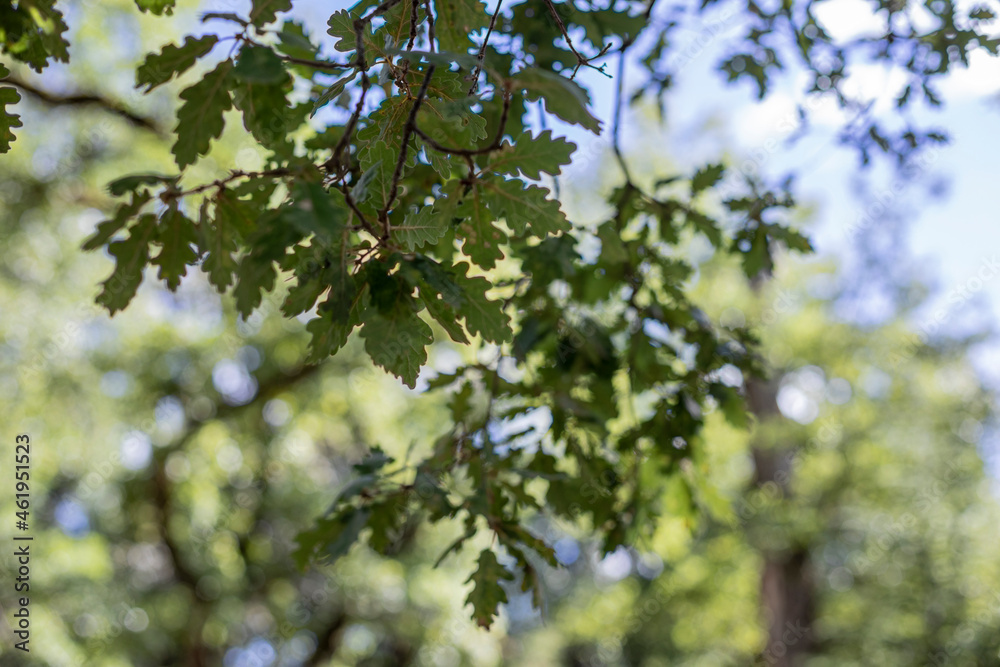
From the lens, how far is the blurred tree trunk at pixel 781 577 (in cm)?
911

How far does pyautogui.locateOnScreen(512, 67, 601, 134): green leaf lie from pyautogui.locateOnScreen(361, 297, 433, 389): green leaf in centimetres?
39

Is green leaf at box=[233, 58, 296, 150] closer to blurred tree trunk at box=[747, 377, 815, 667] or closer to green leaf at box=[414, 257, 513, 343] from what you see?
green leaf at box=[414, 257, 513, 343]

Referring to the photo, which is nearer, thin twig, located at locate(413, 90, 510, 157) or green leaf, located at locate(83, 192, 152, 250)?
thin twig, located at locate(413, 90, 510, 157)

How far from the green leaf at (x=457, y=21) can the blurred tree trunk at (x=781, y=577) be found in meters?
8.33

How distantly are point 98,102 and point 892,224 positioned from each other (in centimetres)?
1119

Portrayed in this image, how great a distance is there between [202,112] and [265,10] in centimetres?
20

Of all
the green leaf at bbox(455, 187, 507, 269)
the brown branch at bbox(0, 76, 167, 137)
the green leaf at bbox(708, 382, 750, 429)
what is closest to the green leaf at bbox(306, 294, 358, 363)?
the green leaf at bbox(455, 187, 507, 269)

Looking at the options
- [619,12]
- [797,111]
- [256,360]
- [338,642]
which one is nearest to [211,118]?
[619,12]

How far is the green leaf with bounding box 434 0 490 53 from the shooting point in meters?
1.47

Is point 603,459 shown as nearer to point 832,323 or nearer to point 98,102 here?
point 98,102

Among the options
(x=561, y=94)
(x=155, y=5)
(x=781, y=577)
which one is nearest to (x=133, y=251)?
(x=155, y=5)

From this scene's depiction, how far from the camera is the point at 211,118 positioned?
117 centimetres

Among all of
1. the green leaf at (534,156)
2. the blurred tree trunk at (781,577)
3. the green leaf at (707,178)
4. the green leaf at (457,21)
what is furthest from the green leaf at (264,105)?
the blurred tree trunk at (781,577)

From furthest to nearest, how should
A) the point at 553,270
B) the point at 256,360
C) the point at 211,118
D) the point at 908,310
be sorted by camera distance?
1. the point at 908,310
2. the point at 256,360
3. the point at 553,270
4. the point at 211,118
